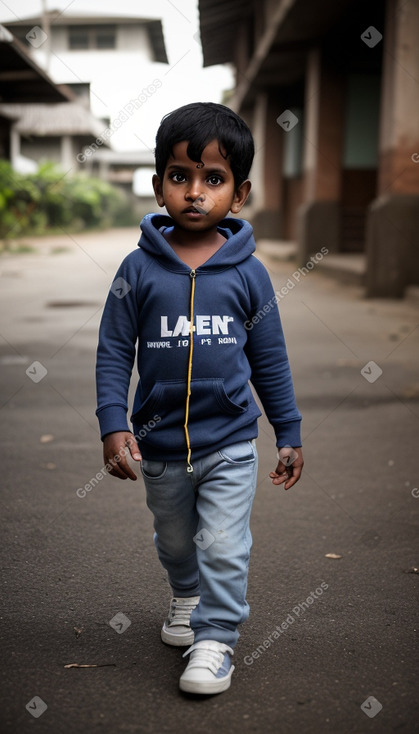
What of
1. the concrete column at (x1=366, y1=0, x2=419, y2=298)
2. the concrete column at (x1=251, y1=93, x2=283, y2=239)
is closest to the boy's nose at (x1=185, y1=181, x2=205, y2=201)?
the concrete column at (x1=366, y1=0, x2=419, y2=298)

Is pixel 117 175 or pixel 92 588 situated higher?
pixel 92 588

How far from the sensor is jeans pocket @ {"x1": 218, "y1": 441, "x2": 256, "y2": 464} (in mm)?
2248

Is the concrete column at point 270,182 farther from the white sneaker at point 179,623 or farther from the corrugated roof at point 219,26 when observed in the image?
the white sneaker at point 179,623

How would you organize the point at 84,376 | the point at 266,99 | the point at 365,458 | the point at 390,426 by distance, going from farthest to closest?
1. the point at 266,99
2. the point at 84,376
3. the point at 390,426
4. the point at 365,458

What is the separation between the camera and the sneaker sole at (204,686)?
6.91ft

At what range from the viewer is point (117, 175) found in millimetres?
55594

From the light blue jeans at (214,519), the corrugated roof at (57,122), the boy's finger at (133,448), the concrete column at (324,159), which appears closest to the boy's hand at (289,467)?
the light blue jeans at (214,519)

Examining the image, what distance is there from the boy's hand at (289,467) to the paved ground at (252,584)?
1.64ft

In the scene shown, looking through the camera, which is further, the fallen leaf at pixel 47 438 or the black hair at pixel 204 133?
the fallen leaf at pixel 47 438

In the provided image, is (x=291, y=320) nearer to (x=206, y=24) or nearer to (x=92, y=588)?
(x=92, y=588)

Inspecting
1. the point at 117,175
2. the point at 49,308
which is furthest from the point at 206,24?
the point at 117,175

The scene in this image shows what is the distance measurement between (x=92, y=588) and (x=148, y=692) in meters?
0.70

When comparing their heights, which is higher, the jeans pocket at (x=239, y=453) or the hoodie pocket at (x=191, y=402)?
the hoodie pocket at (x=191, y=402)

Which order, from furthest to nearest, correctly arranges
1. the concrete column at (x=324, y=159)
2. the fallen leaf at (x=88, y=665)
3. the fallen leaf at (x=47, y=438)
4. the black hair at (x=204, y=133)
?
the concrete column at (x=324, y=159)
the fallen leaf at (x=47, y=438)
the fallen leaf at (x=88, y=665)
the black hair at (x=204, y=133)
